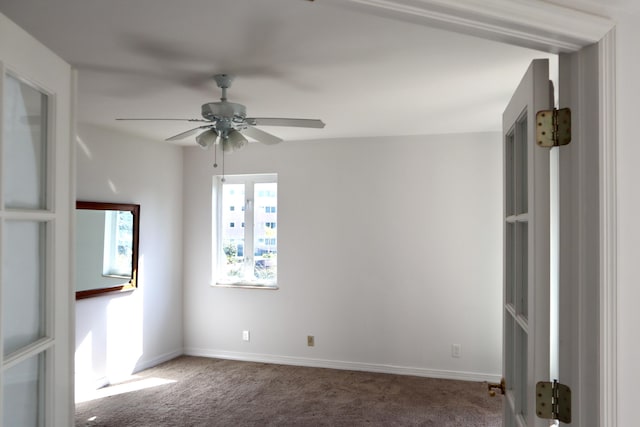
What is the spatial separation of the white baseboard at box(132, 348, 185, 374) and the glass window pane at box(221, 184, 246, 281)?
99 cm

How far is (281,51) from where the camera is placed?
2303 mm

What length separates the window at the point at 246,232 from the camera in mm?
5012

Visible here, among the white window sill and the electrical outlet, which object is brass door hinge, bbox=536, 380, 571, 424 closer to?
the electrical outlet

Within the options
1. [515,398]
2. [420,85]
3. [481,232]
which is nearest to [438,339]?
[481,232]

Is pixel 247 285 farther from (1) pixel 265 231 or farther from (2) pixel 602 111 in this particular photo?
(2) pixel 602 111

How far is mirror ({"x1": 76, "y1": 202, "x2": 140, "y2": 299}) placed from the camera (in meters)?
3.87

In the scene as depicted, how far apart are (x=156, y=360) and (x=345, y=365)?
2033 mm

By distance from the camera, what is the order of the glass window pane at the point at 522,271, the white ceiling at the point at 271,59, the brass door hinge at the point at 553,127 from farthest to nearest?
the white ceiling at the point at 271,59
the glass window pane at the point at 522,271
the brass door hinge at the point at 553,127

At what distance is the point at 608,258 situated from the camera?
93 cm

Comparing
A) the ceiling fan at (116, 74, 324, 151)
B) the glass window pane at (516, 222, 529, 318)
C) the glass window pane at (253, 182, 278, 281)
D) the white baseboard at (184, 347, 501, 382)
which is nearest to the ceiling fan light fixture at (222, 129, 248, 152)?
the ceiling fan at (116, 74, 324, 151)

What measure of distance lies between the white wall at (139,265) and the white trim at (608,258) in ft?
13.0

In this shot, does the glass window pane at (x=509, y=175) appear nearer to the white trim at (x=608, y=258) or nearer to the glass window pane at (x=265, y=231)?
the white trim at (x=608, y=258)

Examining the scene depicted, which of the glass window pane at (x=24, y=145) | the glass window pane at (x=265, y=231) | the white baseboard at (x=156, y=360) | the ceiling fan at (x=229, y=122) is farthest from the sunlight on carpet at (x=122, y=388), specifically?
the glass window pane at (x=24, y=145)

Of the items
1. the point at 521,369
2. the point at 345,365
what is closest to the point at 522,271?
the point at 521,369
